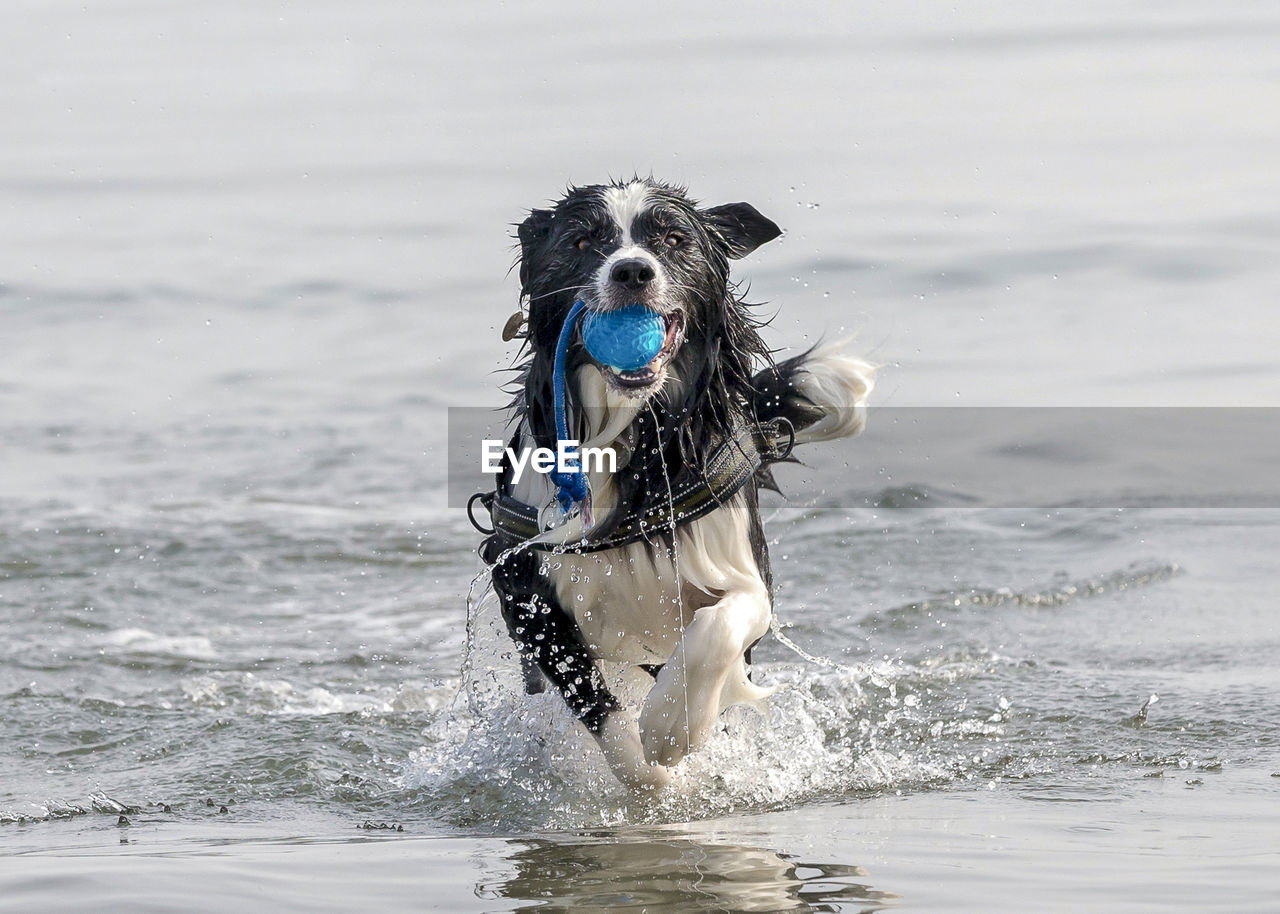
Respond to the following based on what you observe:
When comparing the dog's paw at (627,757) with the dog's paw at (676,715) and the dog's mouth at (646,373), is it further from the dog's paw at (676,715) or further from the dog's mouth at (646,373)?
the dog's mouth at (646,373)

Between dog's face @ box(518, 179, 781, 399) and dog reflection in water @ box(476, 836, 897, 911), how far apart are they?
108cm

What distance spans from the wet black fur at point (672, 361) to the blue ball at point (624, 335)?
0.34 feet

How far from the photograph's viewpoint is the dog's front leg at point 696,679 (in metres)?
3.92

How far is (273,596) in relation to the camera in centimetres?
724

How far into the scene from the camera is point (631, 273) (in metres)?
3.76

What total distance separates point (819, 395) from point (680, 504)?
0.64 meters


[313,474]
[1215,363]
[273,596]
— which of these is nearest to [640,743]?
[273,596]

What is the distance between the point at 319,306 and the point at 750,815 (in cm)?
880

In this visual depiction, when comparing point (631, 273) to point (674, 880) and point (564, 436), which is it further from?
point (674, 880)

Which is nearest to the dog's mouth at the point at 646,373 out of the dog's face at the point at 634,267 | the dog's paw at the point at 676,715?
the dog's face at the point at 634,267

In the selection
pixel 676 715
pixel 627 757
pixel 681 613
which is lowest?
pixel 627 757

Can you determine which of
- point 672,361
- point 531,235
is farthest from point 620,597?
point 531,235

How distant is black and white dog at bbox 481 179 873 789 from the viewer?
3936 millimetres

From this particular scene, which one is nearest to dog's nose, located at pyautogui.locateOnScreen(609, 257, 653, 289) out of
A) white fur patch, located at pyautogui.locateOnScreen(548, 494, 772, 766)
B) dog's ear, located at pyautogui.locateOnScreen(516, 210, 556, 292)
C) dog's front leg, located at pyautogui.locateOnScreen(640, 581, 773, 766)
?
dog's ear, located at pyautogui.locateOnScreen(516, 210, 556, 292)
